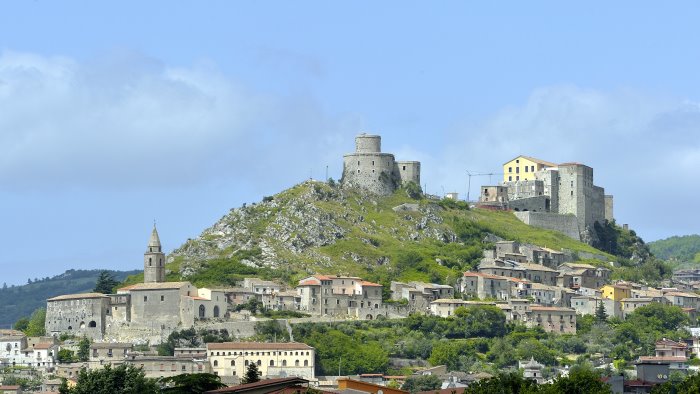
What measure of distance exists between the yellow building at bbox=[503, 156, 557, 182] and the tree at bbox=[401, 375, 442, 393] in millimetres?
49551

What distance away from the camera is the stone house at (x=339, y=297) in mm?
130000

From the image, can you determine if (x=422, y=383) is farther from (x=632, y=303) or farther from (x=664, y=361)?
(x=632, y=303)

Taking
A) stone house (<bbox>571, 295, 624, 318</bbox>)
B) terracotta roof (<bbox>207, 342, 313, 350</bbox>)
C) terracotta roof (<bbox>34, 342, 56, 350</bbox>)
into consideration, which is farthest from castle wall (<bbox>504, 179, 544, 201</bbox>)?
terracotta roof (<bbox>34, 342, 56, 350</bbox>)

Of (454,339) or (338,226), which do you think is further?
(338,226)

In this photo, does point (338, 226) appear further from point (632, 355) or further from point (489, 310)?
point (632, 355)

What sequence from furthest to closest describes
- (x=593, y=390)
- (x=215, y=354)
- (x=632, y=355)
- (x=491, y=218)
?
(x=491, y=218) → (x=632, y=355) → (x=215, y=354) → (x=593, y=390)

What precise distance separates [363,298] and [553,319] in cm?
1289

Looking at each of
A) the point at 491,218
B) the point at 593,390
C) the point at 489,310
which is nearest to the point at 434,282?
the point at 489,310

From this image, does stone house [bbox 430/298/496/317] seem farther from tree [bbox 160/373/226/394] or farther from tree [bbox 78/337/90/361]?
tree [bbox 160/373/226/394]

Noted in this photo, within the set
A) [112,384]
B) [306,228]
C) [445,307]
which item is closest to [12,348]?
[306,228]

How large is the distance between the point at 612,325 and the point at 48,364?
38.0 meters

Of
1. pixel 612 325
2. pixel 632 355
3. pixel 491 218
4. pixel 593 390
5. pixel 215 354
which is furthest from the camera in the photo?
pixel 491 218

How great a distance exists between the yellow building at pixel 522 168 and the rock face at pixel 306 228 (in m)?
14.0

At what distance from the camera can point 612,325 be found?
134 m
